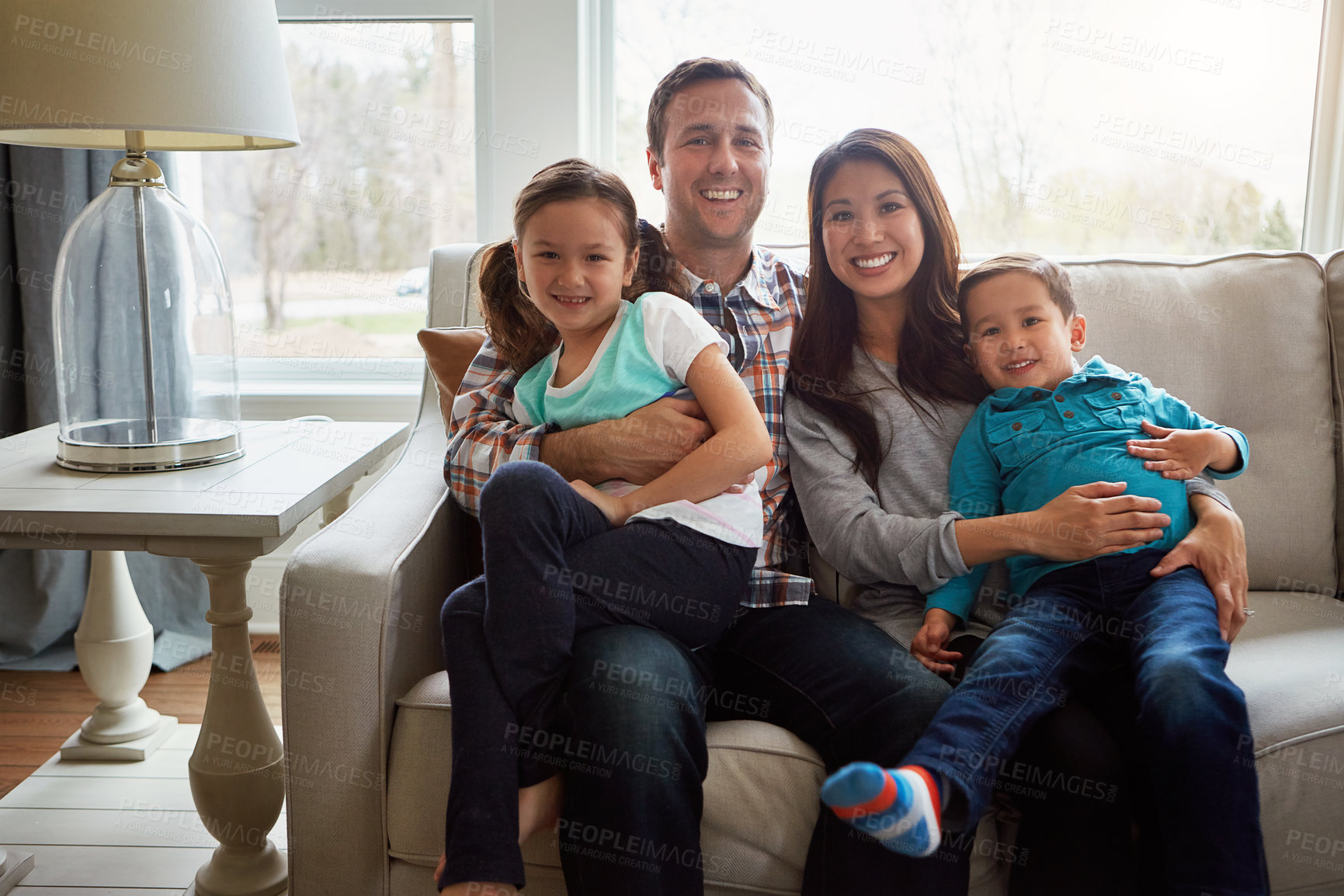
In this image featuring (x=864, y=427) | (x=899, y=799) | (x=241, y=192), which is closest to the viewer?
(x=899, y=799)

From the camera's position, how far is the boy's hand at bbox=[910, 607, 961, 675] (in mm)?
1271

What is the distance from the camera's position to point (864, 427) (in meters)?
1.45

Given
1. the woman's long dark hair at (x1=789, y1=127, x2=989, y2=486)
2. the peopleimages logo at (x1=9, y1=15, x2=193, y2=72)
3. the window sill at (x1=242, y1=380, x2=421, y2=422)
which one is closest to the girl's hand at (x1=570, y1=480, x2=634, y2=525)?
the woman's long dark hair at (x1=789, y1=127, x2=989, y2=486)

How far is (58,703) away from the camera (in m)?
2.18

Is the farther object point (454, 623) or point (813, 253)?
point (813, 253)

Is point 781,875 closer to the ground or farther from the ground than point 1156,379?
closer to the ground

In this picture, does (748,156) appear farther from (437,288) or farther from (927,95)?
(927,95)

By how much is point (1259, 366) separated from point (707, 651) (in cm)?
104

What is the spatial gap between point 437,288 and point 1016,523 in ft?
3.64

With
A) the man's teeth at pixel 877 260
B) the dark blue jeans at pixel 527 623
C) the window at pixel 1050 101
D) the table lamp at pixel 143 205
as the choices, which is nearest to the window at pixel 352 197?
the window at pixel 1050 101

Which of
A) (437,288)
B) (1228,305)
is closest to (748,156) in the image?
(437,288)

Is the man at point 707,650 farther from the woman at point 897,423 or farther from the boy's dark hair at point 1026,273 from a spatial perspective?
the boy's dark hair at point 1026,273

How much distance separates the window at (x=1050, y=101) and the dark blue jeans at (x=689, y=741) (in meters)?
1.39

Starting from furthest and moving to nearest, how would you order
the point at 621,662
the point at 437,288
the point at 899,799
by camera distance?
the point at 437,288 < the point at 621,662 < the point at 899,799
